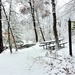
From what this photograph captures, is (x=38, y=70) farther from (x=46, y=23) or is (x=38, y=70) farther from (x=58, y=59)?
(x=46, y=23)

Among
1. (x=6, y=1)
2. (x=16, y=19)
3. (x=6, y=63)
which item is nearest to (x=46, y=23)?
(x=16, y=19)

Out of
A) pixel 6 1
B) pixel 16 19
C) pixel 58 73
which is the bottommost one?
pixel 58 73

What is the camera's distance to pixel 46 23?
3294 cm

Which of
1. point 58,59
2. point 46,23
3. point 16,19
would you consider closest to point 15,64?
point 58,59

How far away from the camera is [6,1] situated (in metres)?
13.5

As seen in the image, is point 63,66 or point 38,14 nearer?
→ point 63,66

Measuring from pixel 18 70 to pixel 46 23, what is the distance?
26.1 meters

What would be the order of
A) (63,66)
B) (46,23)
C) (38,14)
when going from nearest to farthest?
1. (63,66)
2. (38,14)
3. (46,23)

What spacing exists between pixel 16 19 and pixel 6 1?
2.73m

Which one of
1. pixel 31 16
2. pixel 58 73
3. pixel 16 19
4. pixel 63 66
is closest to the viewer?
pixel 58 73

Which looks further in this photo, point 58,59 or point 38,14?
point 38,14

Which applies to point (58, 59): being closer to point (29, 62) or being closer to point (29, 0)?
point (29, 62)

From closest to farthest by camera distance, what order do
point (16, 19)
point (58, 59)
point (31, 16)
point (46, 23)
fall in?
point (58, 59), point (16, 19), point (31, 16), point (46, 23)

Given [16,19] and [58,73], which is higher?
[16,19]
